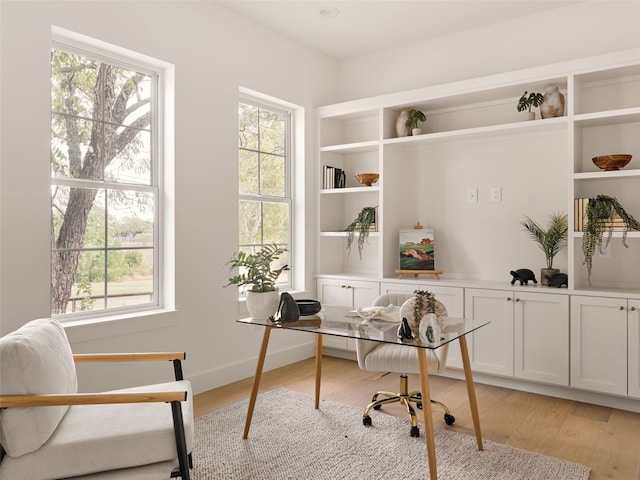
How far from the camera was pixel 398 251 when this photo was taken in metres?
4.63

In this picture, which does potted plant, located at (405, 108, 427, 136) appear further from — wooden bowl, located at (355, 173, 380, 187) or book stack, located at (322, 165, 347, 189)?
book stack, located at (322, 165, 347, 189)

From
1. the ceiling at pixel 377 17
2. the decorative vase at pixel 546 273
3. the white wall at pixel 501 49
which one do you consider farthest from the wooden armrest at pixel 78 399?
the white wall at pixel 501 49

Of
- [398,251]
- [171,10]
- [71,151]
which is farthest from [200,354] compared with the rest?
[171,10]

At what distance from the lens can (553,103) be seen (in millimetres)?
3676

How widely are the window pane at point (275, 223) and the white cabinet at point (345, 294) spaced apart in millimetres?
592

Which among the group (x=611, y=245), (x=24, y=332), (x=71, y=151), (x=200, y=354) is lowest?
(x=200, y=354)

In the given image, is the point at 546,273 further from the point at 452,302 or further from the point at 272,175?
the point at 272,175

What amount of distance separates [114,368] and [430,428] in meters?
2.09

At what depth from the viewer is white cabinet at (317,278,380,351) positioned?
175 inches

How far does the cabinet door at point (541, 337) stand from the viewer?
3492 mm

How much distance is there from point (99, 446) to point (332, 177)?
3453 millimetres

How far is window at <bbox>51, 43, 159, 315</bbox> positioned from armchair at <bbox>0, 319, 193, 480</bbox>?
49.5 inches

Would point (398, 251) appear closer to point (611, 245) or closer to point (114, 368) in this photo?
point (611, 245)

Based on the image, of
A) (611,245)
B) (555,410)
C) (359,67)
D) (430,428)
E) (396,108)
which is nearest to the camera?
(430,428)
